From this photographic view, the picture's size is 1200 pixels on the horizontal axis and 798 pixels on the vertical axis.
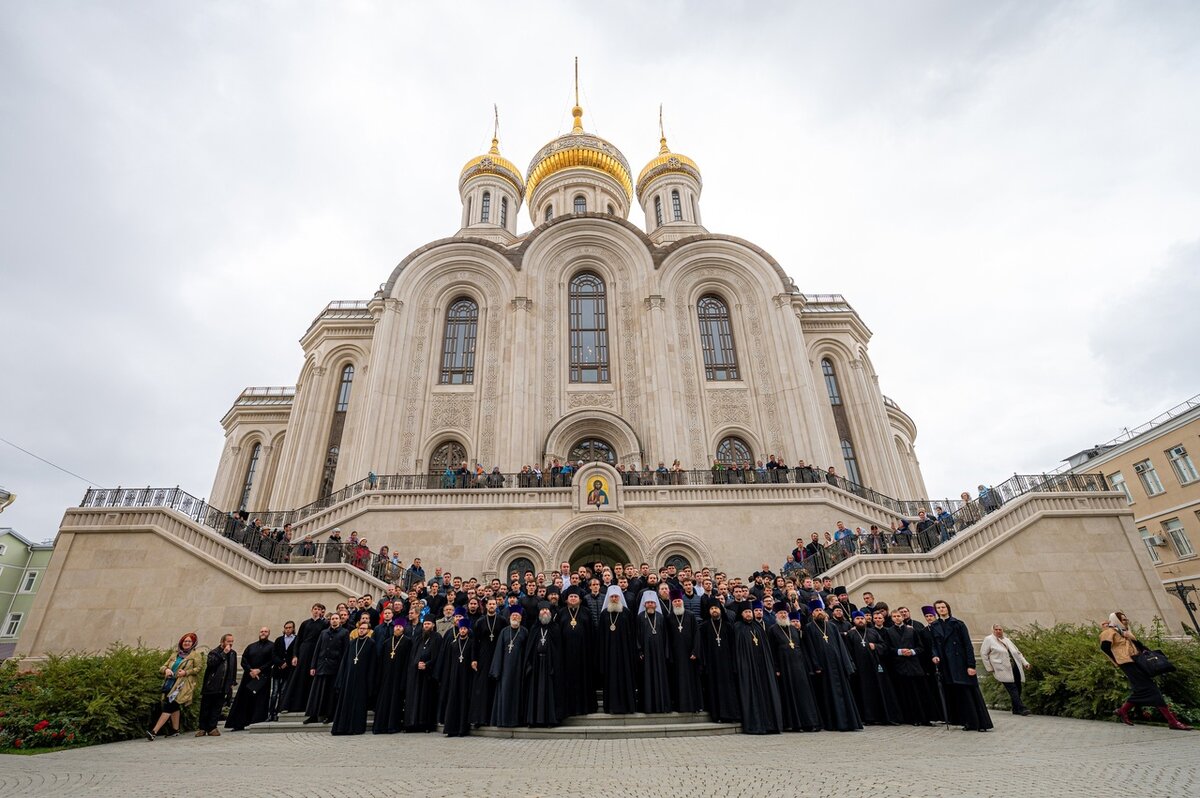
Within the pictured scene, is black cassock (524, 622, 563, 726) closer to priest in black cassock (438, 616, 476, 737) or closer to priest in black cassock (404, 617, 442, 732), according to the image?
priest in black cassock (438, 616, 476, 737)

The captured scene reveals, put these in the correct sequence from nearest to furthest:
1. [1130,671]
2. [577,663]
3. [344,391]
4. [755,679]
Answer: [1130,671]
[755,679]
[577,663]
[344,391]

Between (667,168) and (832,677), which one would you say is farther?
(667,168)

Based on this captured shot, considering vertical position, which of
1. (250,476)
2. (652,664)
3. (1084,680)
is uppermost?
(250,476)

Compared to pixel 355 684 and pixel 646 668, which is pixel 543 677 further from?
pixel 355 684

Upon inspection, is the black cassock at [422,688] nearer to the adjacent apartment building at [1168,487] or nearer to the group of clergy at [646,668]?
the group of clergy at [646,668]

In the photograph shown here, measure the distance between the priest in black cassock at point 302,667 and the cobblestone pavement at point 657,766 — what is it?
167cm

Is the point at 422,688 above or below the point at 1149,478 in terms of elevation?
below

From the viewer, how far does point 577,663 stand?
6.80m

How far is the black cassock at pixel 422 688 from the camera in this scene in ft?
22.4

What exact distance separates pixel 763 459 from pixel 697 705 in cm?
1405

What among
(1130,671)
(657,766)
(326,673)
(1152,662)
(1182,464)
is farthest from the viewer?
(1182,464)

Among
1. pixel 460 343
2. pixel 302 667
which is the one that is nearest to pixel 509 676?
pixel 302 667

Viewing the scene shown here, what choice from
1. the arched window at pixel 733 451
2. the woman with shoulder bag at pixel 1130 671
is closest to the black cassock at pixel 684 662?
the woman with shoulder bag at pixel 1130 671

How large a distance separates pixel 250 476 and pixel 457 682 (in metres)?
24.8
